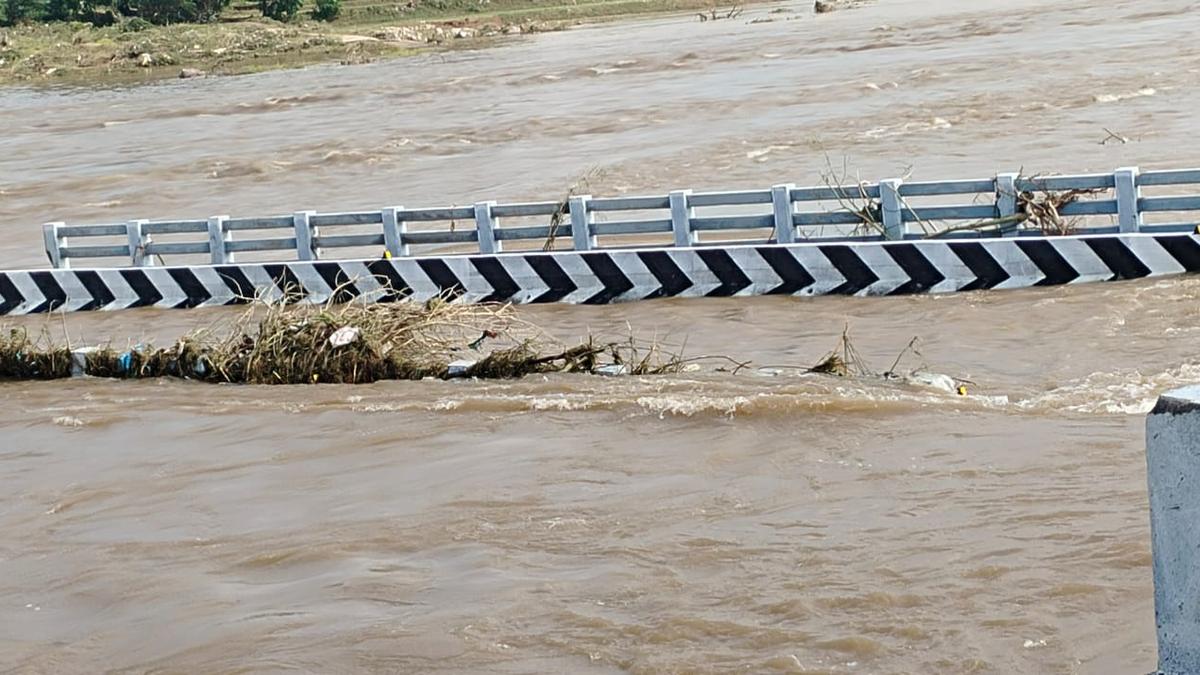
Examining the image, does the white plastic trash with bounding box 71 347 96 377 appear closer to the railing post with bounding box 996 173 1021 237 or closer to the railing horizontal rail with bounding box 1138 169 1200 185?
the railing post with bounding box 996 173 1021 237

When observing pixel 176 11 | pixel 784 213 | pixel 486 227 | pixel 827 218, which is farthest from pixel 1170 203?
pixel 176 11

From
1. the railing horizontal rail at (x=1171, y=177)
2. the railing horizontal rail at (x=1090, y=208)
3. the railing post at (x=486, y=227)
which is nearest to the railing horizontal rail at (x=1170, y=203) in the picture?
the railing horizontal rail at (x=1171, y=177)

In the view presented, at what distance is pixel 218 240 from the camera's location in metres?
20.6

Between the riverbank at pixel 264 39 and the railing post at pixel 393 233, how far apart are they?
56.9 meters

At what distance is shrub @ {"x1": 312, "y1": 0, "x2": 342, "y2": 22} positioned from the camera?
320 feet

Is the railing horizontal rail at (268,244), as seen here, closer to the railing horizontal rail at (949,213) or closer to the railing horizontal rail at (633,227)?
the railing horizontal rail at (633,227)

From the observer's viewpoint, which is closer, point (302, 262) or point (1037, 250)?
point (1037, 250)

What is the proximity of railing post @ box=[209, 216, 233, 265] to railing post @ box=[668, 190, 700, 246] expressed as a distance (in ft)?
19.4

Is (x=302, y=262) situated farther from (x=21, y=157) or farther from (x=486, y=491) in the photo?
(x=21, y=157)

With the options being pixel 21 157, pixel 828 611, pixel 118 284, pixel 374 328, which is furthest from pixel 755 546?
pixel 21 157

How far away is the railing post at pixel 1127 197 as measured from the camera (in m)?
16.5

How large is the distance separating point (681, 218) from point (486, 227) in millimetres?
2398

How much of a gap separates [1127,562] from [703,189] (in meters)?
19.4

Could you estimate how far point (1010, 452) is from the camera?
34.1 feet
